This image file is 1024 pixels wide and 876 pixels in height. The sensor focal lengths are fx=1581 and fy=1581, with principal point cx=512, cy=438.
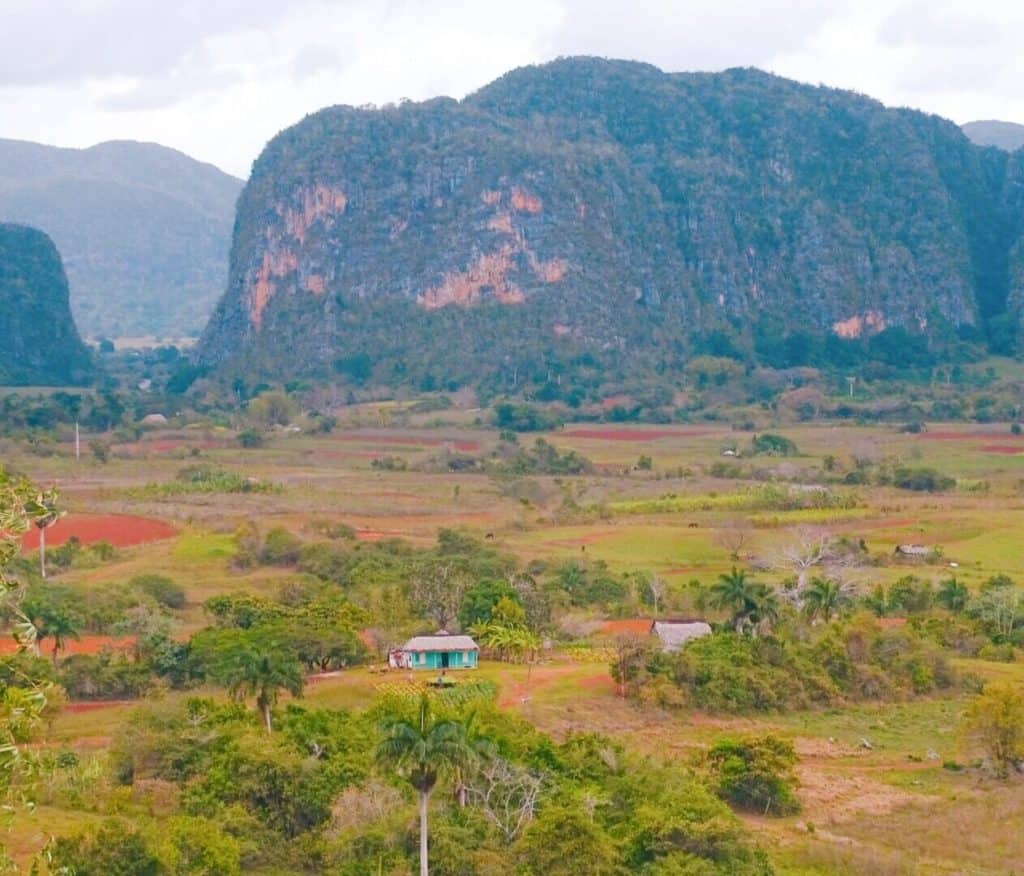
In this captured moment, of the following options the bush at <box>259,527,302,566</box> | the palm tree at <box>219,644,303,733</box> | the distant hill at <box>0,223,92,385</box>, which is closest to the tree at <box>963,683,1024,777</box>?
the palm tree at <box>219,644,303,733</box>

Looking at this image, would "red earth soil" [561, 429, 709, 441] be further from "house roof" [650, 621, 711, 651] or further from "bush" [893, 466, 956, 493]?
"house roof" [650, 621, 711, 651]

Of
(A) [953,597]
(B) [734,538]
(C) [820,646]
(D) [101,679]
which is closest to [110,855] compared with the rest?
(D) [101,679]

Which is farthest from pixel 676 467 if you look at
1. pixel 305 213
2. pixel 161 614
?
pixel 305 213

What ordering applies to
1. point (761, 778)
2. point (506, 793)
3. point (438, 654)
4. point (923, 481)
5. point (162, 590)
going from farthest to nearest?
point (923, 481)
point (162, 590)
point (438, 654)
point (761, 778)
point (506, 793)

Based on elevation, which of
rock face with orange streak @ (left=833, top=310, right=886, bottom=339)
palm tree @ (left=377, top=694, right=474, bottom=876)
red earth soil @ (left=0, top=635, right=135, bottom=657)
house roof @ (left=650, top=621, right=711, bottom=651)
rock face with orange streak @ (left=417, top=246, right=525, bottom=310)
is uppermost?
rock face with orange streak @ (left=417, top=246, right=525, bottom=310)

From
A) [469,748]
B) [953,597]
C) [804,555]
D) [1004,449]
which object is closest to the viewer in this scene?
[469,748]

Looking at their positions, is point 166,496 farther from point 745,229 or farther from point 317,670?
point 745,229

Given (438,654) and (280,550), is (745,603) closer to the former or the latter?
(438,654)
